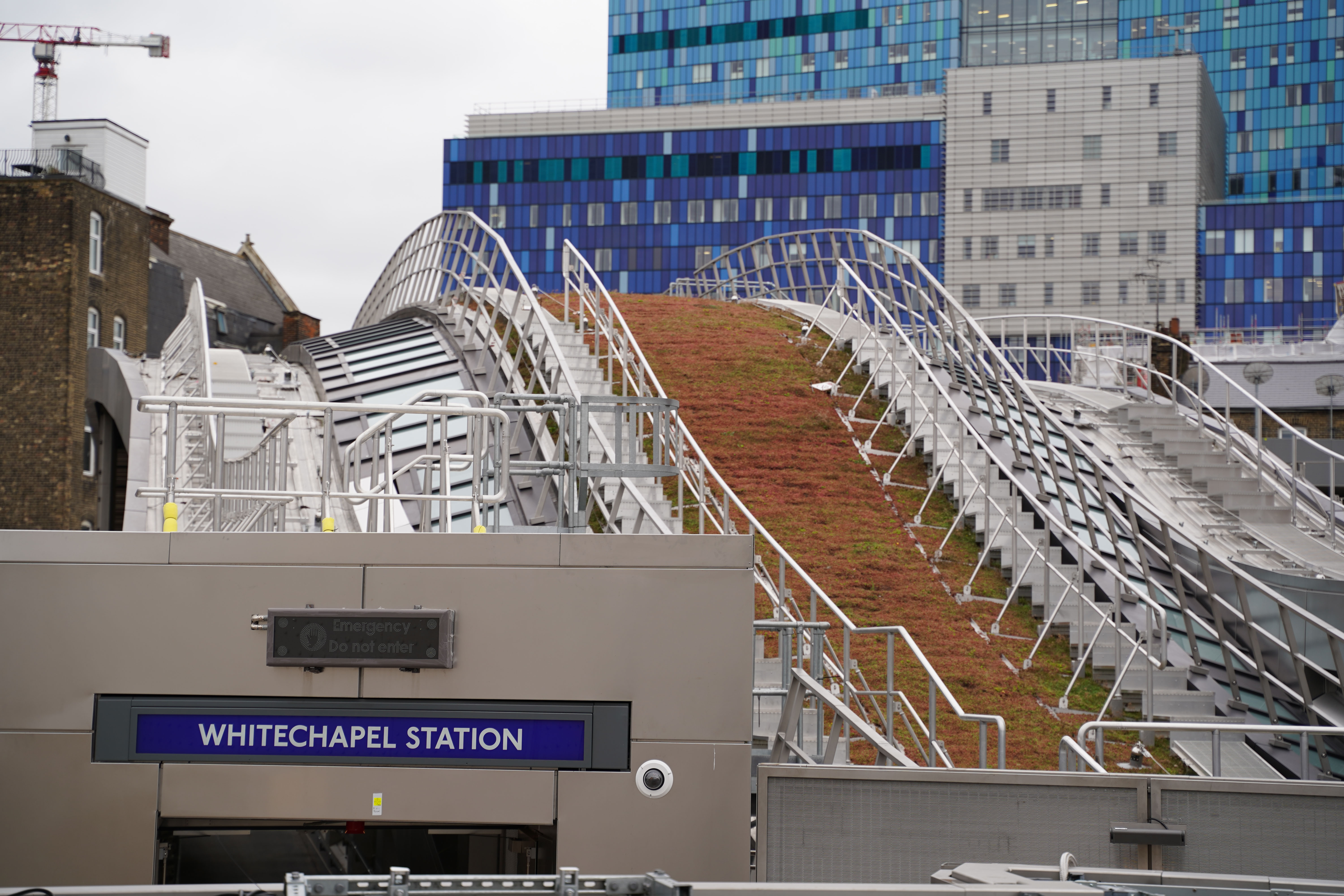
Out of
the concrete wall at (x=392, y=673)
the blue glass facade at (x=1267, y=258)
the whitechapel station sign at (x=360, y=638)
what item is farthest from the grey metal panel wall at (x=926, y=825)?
the blue glass facade at (x=1267, y=258)

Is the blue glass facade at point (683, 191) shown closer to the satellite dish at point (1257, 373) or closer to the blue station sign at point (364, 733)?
the satellite dish at point (1257, 373)

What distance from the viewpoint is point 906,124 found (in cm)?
9600

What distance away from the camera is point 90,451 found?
35.9 m

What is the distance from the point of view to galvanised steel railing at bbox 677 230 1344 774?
13375mm

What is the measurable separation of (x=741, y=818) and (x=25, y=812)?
13.8 ft

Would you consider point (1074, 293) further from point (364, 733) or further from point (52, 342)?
point (364, 733)

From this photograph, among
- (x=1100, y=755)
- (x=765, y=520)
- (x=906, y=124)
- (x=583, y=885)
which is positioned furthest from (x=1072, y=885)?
(x=906, y=124)

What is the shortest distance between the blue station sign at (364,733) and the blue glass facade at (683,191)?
90.7 metres

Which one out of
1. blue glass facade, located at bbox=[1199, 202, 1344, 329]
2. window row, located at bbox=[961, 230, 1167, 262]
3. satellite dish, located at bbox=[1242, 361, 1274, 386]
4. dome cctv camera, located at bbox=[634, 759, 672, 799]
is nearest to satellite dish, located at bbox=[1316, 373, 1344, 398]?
satellite dish, located at bbox=[1242, 361, 1274, 386]

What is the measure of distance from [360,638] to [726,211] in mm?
94635

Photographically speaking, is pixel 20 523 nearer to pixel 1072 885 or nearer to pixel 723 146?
pixel 1072 885

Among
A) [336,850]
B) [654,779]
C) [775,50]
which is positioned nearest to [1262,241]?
[775,50]

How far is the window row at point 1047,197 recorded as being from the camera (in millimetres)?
89188

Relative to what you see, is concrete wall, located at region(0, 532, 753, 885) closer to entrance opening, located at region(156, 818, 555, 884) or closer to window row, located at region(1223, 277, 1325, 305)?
entrance opening, located at region(156, 818, 555, 884)
